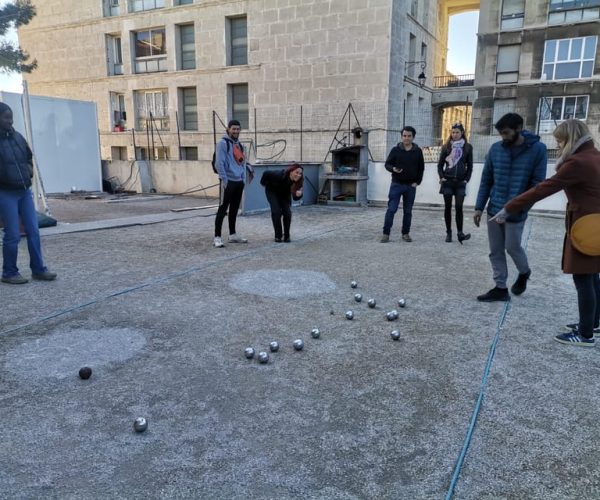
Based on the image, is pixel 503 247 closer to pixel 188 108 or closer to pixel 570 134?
pixel 570 134

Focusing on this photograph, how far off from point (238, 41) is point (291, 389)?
824 inches

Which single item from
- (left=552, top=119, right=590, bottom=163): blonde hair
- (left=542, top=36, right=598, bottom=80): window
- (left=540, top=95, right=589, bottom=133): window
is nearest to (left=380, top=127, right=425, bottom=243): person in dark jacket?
(left=552, top=119, right=590, bottom=163): blonde hair

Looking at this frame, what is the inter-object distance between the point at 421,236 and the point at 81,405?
23.2 ft

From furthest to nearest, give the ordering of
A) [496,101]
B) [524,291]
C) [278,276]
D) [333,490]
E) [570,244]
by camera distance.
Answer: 1. [496,101]
2. [278,276]
3. [524,291]
4. [570,244]
5. [333,490]

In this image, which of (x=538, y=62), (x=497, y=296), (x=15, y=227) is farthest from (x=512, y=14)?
(x=15, y=227)

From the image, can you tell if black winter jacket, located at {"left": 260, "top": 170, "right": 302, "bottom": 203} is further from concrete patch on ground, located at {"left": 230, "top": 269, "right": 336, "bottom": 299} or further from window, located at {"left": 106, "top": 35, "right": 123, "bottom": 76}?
window, located at {"left": 106, "top": 35, "right": 123, "bottom": 76}

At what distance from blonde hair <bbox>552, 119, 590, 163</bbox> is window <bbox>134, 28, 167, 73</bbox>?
73.5 ft

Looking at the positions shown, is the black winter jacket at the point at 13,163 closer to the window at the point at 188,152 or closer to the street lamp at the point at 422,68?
the street lamp at the point at 422,68

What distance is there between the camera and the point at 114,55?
78.9 ft

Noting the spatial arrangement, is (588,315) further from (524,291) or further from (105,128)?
(105,128)

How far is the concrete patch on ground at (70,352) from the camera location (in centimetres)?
320

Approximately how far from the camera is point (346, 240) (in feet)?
27.2

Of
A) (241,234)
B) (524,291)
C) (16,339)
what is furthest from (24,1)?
(524,291)

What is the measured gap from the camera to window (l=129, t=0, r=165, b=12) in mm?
22453
